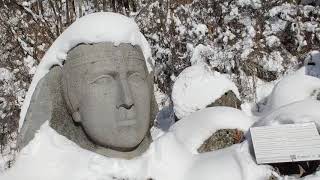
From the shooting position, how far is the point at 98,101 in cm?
212

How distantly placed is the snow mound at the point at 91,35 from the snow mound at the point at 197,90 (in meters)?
4.57

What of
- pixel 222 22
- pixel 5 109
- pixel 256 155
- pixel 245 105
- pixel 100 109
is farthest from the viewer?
pixel 222 22

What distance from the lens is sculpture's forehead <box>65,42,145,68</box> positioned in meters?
2.14

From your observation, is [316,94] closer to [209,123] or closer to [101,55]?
[209,123]

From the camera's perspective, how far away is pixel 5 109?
9414mm

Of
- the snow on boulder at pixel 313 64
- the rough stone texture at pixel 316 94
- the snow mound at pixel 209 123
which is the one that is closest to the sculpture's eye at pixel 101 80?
the snow mound at pixel 209 123

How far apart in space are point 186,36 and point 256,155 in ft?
29.2

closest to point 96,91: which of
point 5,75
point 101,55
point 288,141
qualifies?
point 101,55

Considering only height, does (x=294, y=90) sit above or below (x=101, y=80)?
below

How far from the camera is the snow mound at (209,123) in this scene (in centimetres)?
386

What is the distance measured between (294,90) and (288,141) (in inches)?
160

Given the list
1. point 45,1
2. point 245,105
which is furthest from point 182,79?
point 45,1

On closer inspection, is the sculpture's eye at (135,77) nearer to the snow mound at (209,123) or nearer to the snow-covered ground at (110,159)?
the snow-covered ground at (110,159)

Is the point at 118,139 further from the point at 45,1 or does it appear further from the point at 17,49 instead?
the point at 45,1
